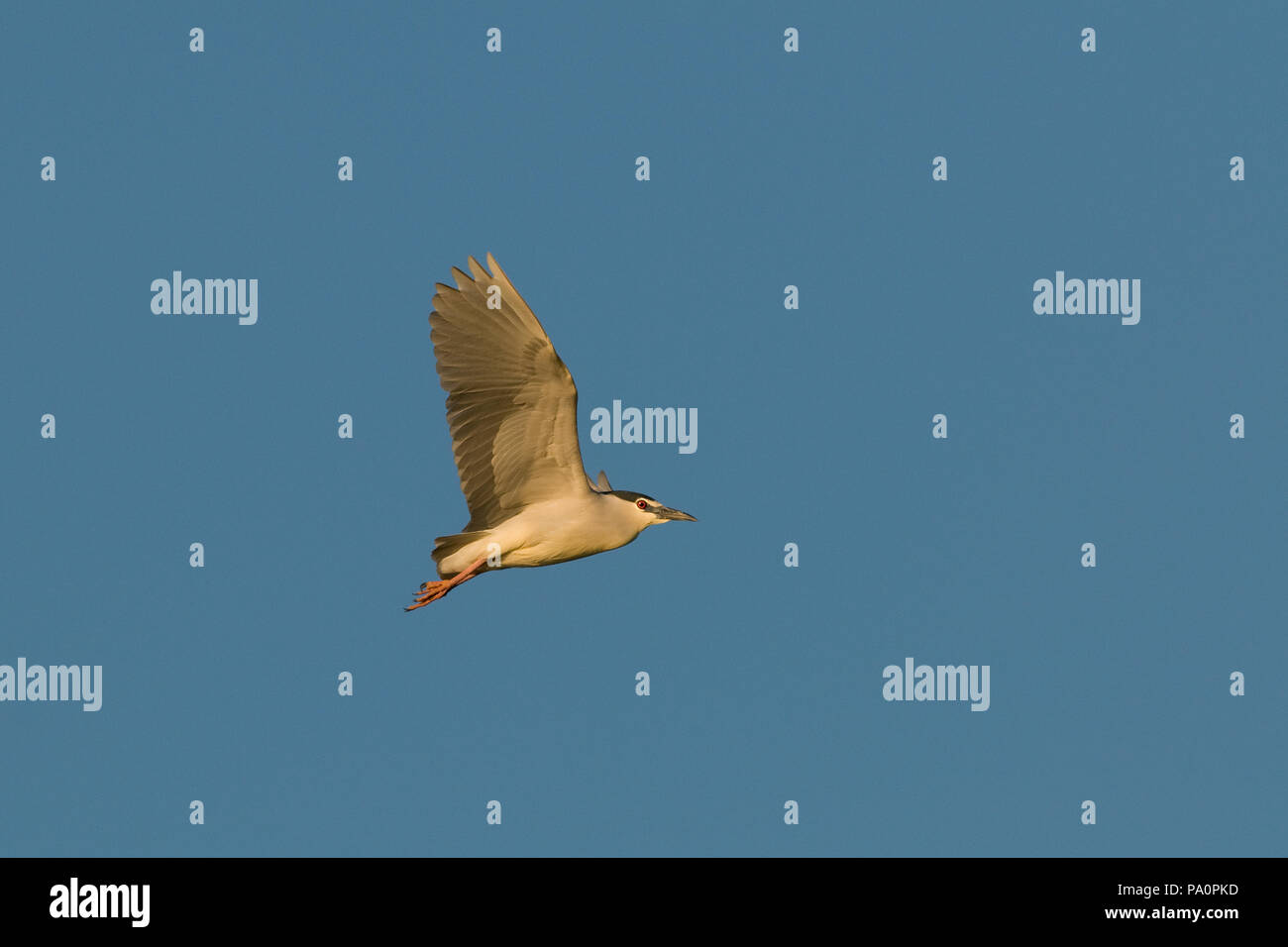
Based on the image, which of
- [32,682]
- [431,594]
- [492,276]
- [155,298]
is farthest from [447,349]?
[32,682]

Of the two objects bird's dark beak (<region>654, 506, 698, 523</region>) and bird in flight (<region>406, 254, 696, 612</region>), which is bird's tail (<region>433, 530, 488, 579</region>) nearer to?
bird in flight (<region>406, 254, 696, 612</region>)

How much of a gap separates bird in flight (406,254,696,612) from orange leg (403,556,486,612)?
0.03 ft

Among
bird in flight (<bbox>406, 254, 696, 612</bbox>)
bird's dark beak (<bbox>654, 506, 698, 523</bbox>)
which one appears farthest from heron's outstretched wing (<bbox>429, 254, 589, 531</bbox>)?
bird's dark beak (<bbox>654, 506, 698, 523</bbox>)

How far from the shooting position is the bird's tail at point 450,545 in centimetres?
2000

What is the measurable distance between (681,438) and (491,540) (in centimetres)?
459

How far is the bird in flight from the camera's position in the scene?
18922 millimetres

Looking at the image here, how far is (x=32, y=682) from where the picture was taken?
26.7 metres

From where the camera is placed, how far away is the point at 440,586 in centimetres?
1977

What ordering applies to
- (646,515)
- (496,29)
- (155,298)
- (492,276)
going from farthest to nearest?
(155,298) < (496,29) < (646,515) < (492,276)

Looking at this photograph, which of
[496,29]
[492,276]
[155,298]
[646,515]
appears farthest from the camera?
[155,298]

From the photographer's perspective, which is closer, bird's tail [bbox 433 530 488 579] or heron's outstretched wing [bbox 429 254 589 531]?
heron's outstretched wing [bbox 429 254 589 531]

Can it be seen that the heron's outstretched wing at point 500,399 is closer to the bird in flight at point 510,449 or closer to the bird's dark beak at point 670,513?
the bird in flight at point 510,449

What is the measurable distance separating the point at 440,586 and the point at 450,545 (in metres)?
0.51

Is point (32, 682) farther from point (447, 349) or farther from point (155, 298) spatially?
point (447, 349)
